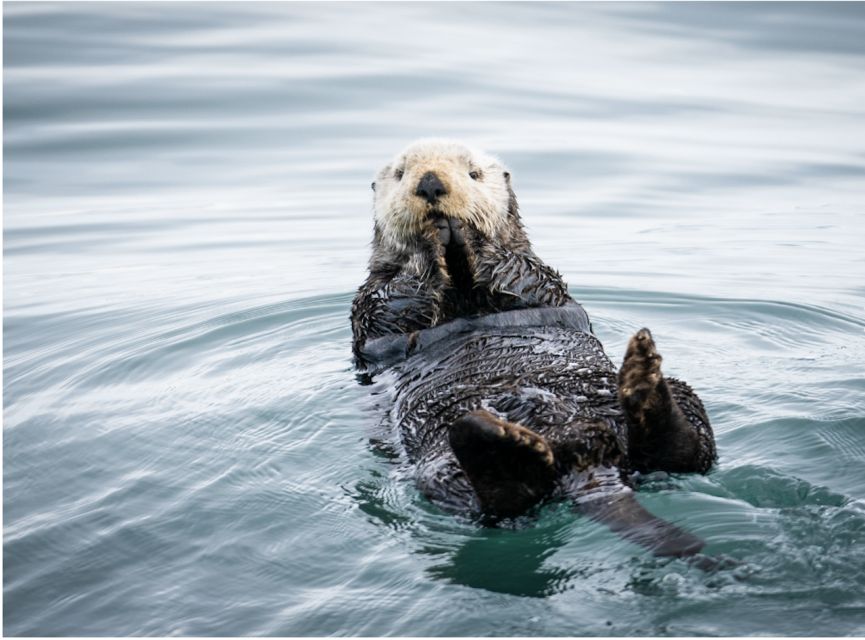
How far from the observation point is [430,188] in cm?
414

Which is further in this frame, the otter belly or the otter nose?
the otter nose

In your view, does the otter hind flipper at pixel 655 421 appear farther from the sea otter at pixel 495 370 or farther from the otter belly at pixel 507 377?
the otter belly at pixel 507 377

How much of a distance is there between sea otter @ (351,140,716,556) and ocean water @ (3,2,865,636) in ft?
0.36

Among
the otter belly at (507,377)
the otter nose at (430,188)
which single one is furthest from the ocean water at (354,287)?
the otter nose at (430,188)

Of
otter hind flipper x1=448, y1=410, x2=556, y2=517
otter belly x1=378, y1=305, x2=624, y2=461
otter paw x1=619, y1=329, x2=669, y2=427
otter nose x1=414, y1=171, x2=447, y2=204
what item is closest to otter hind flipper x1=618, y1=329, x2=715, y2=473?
otter paw x1=619, y1=329, x2=669, y2=427

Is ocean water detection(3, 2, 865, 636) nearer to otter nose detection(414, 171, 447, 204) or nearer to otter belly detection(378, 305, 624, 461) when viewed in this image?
otter belly detection(378, 305, 624, 461)

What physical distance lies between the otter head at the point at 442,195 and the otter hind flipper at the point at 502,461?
1600 mm

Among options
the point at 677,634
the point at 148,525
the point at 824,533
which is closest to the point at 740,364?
the point at 824,533

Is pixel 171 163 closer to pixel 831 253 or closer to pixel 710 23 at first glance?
pixel 831 253

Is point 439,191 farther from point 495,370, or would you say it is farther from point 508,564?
point 508,564

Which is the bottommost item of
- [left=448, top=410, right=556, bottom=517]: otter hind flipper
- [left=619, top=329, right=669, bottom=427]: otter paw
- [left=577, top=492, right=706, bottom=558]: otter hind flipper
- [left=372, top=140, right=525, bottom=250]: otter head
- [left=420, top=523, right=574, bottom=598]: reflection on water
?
[left=420, top=523, right=574, bottom=598]: reflection on water

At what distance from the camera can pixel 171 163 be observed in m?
9.55

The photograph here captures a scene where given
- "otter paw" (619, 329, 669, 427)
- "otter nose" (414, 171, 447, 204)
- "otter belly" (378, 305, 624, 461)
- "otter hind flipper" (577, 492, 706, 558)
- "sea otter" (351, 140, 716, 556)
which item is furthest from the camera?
"otter nose" (414, 171, 447, 204)

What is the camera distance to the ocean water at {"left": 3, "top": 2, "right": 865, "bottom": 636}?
2707 mm
